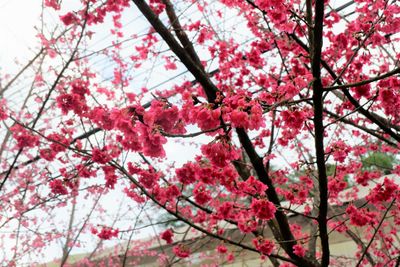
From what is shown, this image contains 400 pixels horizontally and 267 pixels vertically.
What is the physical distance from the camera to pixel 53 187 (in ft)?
17.8

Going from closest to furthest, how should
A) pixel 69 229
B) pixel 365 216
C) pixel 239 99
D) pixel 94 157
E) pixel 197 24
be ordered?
1. pixel 239 99
2. pixel 365 216
3. pixel 94 157
4. pixel 197 24
5. pixel 69 229

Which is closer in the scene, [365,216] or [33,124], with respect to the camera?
[365,216]

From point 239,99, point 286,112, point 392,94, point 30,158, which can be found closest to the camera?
point 239,99

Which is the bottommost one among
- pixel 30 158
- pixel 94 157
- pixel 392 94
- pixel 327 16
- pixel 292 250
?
pixel 292 250

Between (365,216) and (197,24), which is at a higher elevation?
(197,24)

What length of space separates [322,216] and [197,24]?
14.3ft

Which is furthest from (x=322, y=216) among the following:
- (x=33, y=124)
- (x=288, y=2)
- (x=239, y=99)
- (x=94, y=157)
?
(x=33, y=124)

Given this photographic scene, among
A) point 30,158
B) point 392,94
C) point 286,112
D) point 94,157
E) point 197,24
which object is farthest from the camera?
point 30,158

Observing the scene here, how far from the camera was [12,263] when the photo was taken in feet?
30.0

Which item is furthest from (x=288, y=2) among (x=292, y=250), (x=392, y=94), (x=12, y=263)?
(x=12, y=263)

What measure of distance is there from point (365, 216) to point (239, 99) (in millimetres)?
3119

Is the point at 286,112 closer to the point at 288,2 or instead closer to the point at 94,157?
the point at 288,2

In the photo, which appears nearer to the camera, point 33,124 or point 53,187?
point 53,187

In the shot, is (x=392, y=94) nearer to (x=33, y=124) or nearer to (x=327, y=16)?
(x=327, y=16)
